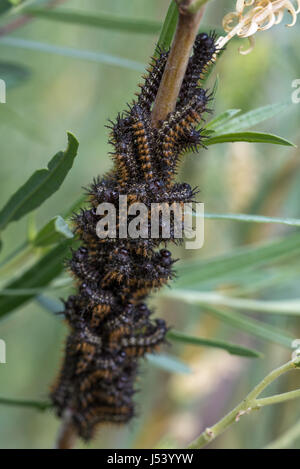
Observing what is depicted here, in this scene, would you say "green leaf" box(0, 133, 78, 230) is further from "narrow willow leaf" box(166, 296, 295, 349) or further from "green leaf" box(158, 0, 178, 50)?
"narrow willow leaf" box(166, 296, 295, 349)

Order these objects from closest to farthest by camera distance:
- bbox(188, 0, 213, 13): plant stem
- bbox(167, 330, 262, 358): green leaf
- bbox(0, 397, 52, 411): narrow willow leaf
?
bbox(188, 0, 213, 13): plant stem
bbox(167, 330, 262, 358): green leaf
bbox(0, 397, 52, 411): narrow willow leaf

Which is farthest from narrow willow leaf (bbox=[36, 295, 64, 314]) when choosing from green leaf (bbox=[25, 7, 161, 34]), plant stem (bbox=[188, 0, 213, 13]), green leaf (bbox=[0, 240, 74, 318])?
plant stem (bbox=[188, 0, 213, 13])

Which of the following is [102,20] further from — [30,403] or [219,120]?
[30,403]

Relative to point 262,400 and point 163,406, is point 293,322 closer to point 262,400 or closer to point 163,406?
point 163,406

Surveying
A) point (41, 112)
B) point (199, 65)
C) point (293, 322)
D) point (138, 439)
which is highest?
point (41, 112)

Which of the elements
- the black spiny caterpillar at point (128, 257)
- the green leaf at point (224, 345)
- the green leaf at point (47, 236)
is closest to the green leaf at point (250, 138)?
the black spiny caterpillar at point (128, 257)

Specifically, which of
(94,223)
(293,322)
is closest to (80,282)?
(94,223)
